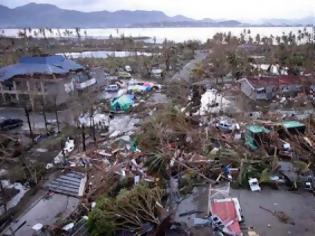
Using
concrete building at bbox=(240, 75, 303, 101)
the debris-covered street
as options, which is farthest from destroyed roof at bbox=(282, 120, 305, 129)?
concrete building at bbox=(240, 75, 303, 101)

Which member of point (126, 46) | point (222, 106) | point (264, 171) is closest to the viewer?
point (264, 171)

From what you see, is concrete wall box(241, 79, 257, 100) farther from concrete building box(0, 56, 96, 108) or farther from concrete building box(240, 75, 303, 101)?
concrete building box(0, 56, 96, 108)

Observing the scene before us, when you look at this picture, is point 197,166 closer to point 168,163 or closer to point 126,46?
point 168,163

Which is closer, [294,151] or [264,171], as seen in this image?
[264,171]

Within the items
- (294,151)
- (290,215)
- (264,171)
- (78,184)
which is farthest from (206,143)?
(78,184)

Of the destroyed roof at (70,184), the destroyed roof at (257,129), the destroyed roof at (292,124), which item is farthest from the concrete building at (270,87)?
the destroyed roof at (70,184)
